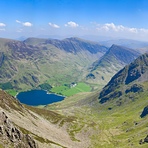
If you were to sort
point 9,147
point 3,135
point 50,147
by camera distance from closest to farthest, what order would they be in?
→ point 9,147 < point 3,135 < point 50,147

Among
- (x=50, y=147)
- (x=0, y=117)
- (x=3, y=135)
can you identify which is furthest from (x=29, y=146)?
(x=50, y=147)

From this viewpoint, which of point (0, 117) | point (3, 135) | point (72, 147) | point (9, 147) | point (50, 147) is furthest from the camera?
point (72, 147)

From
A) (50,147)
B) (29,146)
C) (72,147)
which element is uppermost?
(29,146)

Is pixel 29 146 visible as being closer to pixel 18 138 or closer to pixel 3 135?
pixel 18 138

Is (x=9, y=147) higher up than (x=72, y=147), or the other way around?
(x=9, y=147)

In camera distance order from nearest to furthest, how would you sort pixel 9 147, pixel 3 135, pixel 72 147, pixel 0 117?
pixel 9 147
pixel 3 135
pixel 0 117
pixel 72 147

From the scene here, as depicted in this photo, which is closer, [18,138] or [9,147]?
[9,147]

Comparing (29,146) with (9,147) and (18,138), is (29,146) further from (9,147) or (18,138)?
(9,147)

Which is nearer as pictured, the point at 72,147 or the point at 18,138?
the point at 18,138

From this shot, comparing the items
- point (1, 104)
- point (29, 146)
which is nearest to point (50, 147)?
point (29, 146)
